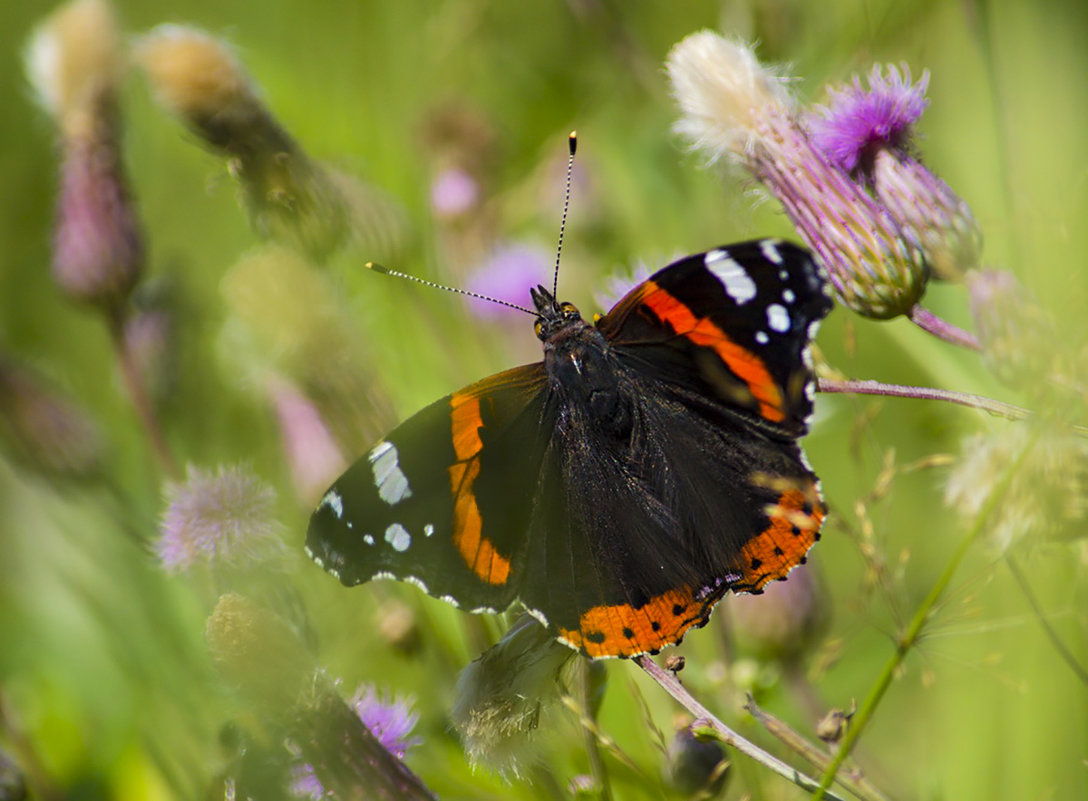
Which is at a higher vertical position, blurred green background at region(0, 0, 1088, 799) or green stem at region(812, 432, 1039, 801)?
blurred green background at region(0, 0, 1088, 799)

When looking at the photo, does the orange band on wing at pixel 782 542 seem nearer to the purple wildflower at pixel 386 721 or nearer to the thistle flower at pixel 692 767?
the thistle flower at pixel 692 767

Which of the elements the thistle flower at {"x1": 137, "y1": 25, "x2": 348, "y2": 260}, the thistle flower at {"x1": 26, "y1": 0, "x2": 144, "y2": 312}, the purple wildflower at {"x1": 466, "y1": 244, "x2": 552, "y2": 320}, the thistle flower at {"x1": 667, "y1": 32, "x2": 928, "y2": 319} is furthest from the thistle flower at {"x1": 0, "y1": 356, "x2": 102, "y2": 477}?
the thistle flower at {"x1": 667, "y1": 32, "x2": 928, "y2": 319}

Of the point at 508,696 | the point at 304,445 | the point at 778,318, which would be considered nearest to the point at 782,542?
the point at 778,318

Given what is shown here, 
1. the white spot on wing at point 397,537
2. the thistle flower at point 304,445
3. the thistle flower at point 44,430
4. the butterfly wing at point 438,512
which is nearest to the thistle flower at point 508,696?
the butterfly wing at point 438,512

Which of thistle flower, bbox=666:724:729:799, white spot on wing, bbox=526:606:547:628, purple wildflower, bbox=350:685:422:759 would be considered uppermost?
purple wildflower, bbox=350:685:422:759

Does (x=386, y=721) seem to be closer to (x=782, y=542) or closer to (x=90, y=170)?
(x=782, y=542)

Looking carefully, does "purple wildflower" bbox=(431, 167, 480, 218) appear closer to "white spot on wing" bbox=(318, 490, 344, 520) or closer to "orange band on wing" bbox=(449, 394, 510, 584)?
"orange band on wing" bbox=(449, 394, 510, 584)

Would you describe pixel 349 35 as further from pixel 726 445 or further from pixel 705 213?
pixel 726 445
